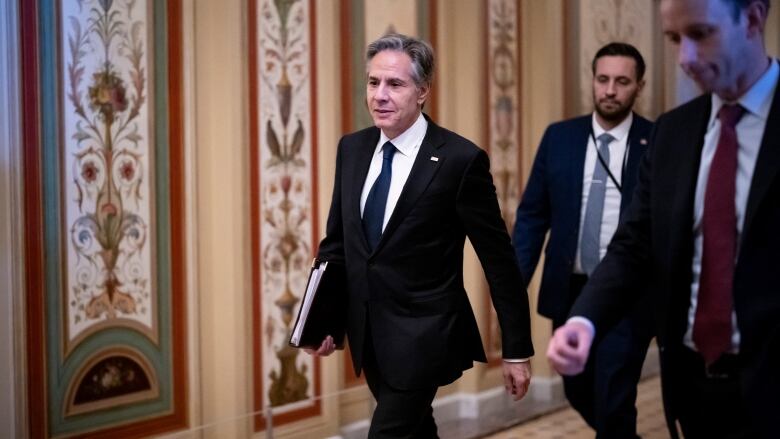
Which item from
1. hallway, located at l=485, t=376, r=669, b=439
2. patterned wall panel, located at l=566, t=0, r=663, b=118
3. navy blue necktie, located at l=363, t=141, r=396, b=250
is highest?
patterned wall panel, located at l=566, t=0, r=663, b=118

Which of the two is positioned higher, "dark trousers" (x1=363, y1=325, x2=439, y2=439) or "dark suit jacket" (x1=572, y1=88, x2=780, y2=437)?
"dark suit jacket" (x1=572, y1=88, x2=780, y2=437)

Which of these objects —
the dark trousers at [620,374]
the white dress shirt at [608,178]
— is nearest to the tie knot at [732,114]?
the dark trousers at [620,374]

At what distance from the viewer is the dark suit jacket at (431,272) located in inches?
106

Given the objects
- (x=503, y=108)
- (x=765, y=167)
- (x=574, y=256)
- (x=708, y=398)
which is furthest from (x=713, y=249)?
(x=503, y=108)

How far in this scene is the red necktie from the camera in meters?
1.84

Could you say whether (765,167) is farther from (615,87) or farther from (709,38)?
(615,87)

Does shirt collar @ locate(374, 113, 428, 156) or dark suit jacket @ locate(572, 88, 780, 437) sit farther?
shirt collar @ locate(374, 113, 428, 156)

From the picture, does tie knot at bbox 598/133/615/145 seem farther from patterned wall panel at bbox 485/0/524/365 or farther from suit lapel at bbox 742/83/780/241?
suit lapel at bbox 742/83/780/241

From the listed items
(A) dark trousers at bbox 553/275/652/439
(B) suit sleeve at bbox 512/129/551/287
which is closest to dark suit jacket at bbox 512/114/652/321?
(B) suit sleeve at bbox 512/129/551/287

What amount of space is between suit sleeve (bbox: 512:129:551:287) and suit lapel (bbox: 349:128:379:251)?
1.35m

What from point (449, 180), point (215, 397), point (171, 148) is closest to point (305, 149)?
point (171, 148)

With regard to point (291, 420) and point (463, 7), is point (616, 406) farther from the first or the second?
point (463, 7)

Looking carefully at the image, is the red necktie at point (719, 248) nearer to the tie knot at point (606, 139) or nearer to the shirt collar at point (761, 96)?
the shirt collar at point (761, 96)

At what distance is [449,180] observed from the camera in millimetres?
2758
